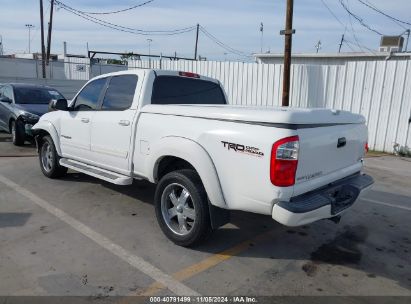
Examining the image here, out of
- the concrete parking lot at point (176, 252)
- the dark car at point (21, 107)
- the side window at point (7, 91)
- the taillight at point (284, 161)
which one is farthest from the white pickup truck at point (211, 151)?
the side window at point (7, 91)

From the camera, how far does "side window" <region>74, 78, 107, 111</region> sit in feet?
19.0

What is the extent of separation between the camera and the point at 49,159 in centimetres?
709

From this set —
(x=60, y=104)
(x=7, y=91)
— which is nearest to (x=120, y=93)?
(x=60, y=104)

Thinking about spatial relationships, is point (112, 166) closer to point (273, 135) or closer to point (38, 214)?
point (38, 214)

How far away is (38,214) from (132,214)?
48.3 inches

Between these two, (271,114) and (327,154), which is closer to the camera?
(271,114)

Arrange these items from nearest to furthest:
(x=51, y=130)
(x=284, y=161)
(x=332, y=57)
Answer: (x=284, y=161), (x=51, y=130), (x=332, y=57)

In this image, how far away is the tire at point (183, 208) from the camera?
4109 mm

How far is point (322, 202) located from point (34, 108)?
885 cm

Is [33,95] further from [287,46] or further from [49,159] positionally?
[287,46]

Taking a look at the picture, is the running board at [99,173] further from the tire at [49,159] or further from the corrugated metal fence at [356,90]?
the corrugated metal fence at [356,90]

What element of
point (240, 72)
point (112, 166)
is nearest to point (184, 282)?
point (112, 166)

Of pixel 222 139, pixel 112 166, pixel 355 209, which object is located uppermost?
pixel 222 139

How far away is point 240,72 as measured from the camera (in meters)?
14.6
